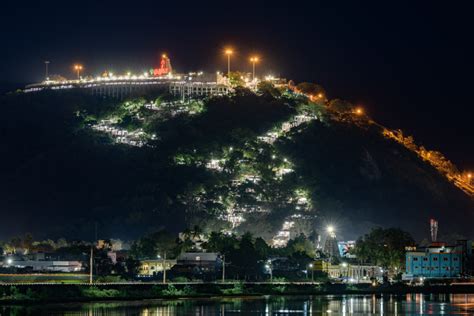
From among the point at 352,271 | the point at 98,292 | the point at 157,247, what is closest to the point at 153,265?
the point at 157,247

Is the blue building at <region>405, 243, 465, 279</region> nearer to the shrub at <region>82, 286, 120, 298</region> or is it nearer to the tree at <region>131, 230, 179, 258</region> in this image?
the tree at <region>131, 230, 179, 258</region>

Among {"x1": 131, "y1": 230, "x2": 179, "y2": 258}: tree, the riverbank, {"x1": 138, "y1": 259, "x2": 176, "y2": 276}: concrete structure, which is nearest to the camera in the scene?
the riverbank

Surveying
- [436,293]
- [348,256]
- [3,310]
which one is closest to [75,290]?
[3,310]

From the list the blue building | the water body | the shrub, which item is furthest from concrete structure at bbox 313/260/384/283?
the shrub

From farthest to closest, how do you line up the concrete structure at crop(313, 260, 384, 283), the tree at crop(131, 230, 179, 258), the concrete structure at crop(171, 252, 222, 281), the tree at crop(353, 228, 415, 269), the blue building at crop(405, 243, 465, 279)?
the blue building at crop(405, 243, 465, 279)
the tree at crop(353, 228, 415, 269)
the concrete structure at crop(313, 260, 384, 283)
the tree at crop(131, 230, 179, 258)
the concrete structure at crop(171, 252, 222, 281)

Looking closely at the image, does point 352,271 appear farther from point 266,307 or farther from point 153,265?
point 266,307

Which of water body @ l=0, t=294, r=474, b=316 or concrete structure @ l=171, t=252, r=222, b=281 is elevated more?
concrete structure @ l=171, t=252, r=222, b=281
